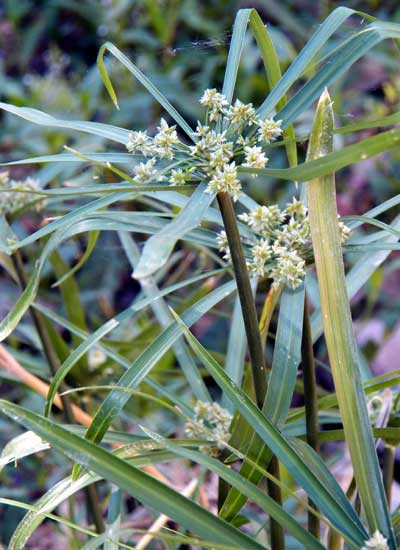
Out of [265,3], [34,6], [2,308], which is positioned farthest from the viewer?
[34,6]

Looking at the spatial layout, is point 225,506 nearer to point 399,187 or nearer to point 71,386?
point 71,386

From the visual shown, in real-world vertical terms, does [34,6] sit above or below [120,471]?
above

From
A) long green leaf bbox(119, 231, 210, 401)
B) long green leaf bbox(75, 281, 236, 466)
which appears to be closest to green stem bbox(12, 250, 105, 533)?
long green leaf bbox(119, 231, 210, 401)

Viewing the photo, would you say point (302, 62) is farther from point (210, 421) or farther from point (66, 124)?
point (210, 421)

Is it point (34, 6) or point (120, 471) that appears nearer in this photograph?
point (120, 471)

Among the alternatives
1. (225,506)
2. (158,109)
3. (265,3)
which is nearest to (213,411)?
(225,506)

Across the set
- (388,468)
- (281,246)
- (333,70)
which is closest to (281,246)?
(281,246)

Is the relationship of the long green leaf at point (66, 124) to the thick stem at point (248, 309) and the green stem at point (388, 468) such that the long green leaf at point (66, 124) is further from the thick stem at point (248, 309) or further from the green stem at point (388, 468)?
the green stem at point (388, 468)

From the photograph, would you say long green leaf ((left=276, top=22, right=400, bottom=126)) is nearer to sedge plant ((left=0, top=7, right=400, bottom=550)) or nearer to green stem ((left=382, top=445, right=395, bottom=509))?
sedge plant ((left=0, top=7, right=400, bottom=550))
